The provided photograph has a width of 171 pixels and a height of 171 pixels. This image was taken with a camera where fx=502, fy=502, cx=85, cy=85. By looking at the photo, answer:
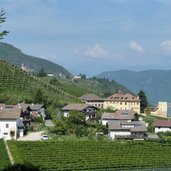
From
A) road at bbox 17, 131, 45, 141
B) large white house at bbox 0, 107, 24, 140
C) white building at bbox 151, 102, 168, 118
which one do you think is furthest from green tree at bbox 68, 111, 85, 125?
white building at bbox 151, 102, 168, 118

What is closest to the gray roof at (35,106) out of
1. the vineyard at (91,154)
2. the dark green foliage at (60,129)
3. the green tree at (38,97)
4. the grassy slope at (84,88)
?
the green tree at (38,97)

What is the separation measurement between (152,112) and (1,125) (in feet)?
123

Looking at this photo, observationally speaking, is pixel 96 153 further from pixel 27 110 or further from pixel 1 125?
pixel 27 110

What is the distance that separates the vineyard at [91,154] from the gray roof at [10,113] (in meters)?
7.03

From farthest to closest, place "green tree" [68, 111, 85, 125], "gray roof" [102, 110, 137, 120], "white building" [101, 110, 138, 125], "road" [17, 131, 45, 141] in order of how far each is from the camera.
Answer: "gray roof" [102, 110, 137, 120], "white building" [101, 110, 138, 125], "green tree" [68, 111, 85, 125], "road" [17, 131, 45, 141]

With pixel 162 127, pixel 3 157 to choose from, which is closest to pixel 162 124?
pixel 162 127

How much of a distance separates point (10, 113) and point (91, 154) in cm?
1429

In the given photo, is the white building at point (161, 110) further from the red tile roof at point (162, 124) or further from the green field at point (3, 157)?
the green field at point (3, 157)

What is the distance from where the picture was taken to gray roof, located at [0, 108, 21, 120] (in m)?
54.1

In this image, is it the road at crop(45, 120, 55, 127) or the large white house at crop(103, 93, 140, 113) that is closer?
the road at crop(45, 120, 55, 127)

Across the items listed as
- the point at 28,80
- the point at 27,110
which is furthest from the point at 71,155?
the point at 28,80

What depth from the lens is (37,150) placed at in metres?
44.1

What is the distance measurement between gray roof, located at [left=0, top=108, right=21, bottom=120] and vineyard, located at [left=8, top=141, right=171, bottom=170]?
7.03 m

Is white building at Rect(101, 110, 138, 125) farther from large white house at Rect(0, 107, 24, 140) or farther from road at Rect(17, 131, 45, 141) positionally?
large white house at Rect(0, 107, 24, 140)
